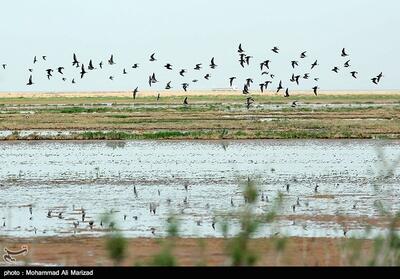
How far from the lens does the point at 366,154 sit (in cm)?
3625

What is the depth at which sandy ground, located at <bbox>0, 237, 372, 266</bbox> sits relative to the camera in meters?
14.6

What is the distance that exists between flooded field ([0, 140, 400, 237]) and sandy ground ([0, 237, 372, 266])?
0.52 meters

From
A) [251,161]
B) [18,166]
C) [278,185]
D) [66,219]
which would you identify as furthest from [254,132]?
[66,219]

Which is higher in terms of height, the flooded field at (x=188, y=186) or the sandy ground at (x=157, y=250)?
the sandy ground at (x=157, y=250)

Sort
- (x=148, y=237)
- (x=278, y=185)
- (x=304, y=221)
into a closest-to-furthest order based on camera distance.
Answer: (x=148, y=237), (x=304, y=221), (x=278, y=185)

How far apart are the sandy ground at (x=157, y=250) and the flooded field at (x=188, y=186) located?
518mm

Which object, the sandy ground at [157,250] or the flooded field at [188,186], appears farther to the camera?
Result: the flooded field at [188,186]

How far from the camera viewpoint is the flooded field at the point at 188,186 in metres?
18.8

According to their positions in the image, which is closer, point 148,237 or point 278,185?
point 148,237

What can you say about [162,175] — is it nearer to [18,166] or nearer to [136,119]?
[18,166]

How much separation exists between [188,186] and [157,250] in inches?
391

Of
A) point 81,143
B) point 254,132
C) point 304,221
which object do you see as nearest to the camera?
point 304,221
